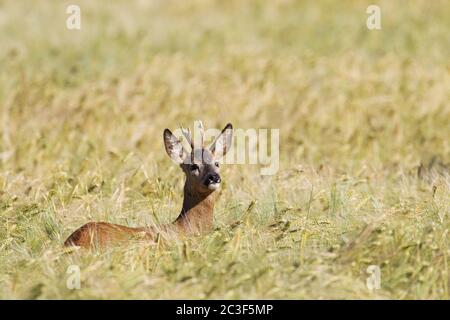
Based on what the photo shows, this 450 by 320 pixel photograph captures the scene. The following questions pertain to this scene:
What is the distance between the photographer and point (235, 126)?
14.5 meters

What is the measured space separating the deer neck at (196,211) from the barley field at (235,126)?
247mm

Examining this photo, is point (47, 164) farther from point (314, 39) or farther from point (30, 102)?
point (314, 39)

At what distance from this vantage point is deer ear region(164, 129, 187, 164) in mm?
9469

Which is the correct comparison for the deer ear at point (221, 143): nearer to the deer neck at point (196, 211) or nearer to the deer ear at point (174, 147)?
the deer ear at point (174, 147)

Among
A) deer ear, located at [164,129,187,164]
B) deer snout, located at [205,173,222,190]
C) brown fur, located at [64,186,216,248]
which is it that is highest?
deer ear, located at [164,129,187,164]

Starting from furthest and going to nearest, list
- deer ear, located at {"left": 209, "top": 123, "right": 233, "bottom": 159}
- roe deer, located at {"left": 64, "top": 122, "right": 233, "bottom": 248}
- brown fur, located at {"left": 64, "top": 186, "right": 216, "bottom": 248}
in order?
1. deer ear, located at {"left": 209, "top": 123, "right": 233, "bottom": 159}
2. roe deer, located at {"left": 64, "top": 122, "right": 233, "bottom": 248}
3. brown fur, located at {"left": 64, "top": 186, "right": 216, "bottom": 248}

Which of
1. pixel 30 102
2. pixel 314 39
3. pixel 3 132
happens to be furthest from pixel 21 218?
pixel 314 39

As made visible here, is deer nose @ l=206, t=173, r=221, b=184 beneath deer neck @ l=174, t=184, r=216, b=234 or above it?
above

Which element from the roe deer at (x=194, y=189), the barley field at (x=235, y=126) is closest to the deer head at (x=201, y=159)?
the roe deer at (x=194, y=189)

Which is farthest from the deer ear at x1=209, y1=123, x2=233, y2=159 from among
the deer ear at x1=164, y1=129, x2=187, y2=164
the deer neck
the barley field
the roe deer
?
the barley field

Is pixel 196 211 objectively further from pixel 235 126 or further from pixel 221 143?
pixel 235 126

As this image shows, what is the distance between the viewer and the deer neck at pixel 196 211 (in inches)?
356

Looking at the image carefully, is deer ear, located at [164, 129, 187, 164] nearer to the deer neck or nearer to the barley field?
the deer neck

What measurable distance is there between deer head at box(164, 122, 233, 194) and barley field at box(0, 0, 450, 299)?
394 mm
